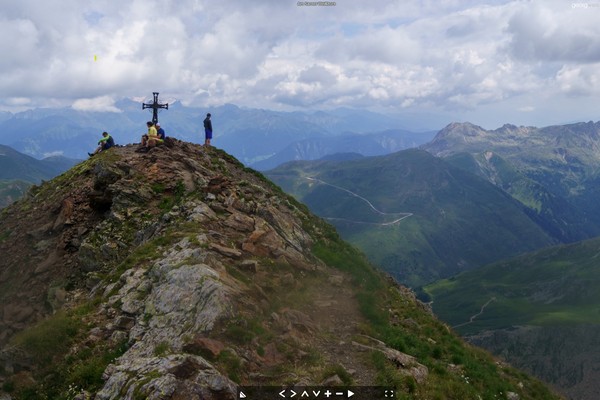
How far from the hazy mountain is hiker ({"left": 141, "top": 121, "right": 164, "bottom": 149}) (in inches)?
144

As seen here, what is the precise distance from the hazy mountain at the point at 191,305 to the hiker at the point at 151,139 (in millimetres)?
3662

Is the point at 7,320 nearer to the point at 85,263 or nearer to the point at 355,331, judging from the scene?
the point at 85,263

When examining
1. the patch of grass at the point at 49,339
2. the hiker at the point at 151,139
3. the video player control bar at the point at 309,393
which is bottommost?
the video player control bar at the point at 309,393

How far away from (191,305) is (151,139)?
87.3 feet

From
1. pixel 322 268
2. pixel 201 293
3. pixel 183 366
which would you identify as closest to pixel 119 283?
pixel 201 293

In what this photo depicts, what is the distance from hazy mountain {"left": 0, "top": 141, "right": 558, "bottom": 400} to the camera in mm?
15859

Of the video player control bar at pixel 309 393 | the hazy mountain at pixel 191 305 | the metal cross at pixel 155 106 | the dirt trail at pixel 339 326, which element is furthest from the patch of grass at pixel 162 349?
the metal cross at pixel 155 106

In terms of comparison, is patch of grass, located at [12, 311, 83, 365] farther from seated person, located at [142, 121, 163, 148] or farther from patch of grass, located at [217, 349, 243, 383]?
seated person, located at [142, 121, 163, 148]

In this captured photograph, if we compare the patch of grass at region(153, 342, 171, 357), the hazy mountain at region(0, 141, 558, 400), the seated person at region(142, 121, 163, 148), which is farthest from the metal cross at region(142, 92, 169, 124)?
the patch of grass at region(153, 342, 171, 357)

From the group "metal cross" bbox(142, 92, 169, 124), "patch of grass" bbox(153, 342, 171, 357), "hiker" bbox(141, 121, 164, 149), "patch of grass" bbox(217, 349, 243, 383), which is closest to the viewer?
"patch of grass" bbox(217, 349, 243, 383)

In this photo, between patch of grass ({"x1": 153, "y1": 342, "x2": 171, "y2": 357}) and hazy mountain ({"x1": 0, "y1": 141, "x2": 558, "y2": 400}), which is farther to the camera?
hazy mountain ({"x1": 0, "y1": 141, "x2": 558, "y2": 400})

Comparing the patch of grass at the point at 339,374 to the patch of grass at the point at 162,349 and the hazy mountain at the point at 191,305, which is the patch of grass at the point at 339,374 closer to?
the hazy mountain at the point at 191,305

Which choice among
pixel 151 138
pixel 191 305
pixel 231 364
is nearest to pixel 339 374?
pixel 231 364

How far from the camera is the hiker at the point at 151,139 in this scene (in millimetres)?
40562
